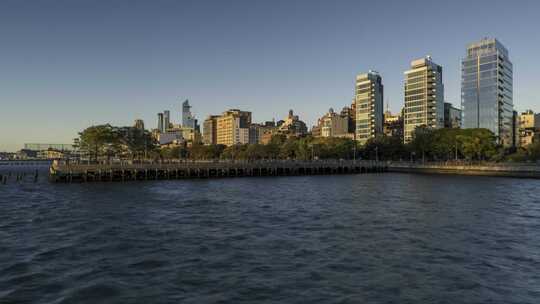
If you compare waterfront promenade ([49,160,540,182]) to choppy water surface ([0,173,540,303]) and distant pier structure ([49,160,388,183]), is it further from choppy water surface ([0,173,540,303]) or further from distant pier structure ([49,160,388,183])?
choppy water surface ([0,173,540,303])

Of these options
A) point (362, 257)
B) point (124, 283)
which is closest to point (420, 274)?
point (362, 257)

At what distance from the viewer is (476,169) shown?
132750 millimetres

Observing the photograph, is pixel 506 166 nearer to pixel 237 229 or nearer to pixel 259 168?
pixel 259 168

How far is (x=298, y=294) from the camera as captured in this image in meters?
20.6

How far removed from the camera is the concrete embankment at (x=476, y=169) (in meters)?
118

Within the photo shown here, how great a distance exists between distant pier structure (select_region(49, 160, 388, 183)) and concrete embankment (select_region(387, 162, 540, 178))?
10.1m

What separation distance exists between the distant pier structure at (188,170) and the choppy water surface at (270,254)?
47.5m

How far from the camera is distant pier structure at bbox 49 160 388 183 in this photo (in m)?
96.6

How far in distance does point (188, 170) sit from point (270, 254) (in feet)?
291

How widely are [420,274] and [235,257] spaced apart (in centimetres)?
1182

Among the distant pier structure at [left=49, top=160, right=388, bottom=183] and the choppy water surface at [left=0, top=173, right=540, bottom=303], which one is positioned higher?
the distant pier structure at [left=49, top=160, right=388, bottom=183]

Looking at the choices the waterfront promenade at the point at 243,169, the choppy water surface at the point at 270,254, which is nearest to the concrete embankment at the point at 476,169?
the waterfront promenade at the point at 243,169

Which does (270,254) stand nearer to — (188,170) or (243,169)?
(188,170)

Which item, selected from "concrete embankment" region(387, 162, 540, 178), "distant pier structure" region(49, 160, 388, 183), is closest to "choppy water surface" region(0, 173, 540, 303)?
"distant pier structure" region(49, 160, 388, 183)
